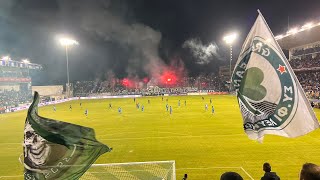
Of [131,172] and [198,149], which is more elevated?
[131,172]

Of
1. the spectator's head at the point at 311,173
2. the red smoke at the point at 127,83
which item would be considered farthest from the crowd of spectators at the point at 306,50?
the spectator's head at the point at 311,173

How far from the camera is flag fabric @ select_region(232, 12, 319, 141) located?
615 cm

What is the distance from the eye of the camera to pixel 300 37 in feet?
220

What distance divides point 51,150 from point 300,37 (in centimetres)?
7042

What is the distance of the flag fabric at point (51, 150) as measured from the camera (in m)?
5.49

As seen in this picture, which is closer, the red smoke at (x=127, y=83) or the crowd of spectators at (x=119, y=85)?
the crowd of spectators at (x=119, y=85)

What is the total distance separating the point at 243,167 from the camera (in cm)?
1584

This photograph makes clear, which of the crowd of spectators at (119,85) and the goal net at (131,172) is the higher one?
the crowd of spectators at (119,85)

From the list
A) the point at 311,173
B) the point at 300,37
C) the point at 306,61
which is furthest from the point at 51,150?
the point at 306,61

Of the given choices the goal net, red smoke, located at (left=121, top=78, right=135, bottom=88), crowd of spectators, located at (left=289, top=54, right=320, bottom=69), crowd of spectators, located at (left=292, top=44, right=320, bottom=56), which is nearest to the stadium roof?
crowd of spectators, located at (left=292, top=44, right=320, bottom=56)

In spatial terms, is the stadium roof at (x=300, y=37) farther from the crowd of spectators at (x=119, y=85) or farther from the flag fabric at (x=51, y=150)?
the flag fabric at (x=51, y=150)

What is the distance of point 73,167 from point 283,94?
4.38 metres

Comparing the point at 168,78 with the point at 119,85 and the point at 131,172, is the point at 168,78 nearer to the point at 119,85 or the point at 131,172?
the point at 119,85

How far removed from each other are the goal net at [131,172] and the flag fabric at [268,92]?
665cm
